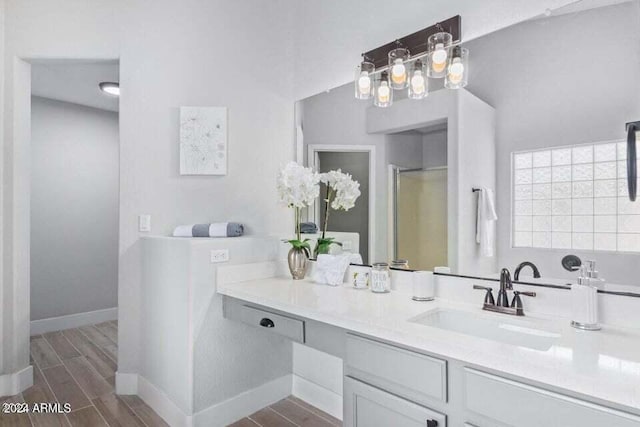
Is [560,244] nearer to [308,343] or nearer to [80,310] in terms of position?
[308,343]

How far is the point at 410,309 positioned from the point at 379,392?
367mm

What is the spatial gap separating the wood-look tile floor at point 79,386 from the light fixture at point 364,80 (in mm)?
2256

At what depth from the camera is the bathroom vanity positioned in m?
0.93

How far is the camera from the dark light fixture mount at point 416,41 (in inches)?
70.6

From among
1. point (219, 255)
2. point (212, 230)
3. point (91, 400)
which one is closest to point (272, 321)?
point (219, 255)

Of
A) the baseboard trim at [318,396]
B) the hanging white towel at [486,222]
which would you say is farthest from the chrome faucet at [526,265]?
the baseboard trim at [318,396]

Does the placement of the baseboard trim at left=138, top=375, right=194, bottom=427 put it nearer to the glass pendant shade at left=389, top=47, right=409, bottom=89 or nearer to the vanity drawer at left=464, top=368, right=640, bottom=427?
the vanity drawer at left=464, top=368, right=640, bottom=427

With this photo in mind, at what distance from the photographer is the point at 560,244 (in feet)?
4.80

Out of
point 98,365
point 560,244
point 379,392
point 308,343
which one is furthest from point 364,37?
point 98,365

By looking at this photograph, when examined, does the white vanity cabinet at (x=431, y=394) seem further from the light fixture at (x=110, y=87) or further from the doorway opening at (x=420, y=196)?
the light fixture at (x=110, y=87)

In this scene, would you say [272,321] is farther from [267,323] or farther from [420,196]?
[420,196]

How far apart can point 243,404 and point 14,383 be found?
1.63 m

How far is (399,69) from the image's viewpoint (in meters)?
1.97

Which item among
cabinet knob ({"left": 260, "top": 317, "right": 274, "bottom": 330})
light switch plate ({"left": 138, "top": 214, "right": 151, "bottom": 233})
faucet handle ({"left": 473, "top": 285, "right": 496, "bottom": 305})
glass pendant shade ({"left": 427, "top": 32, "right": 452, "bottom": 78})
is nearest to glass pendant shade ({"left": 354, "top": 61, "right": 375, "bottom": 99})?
glass pendant shade ({"left": 427, "top": 32, "right": 452, "bottom": 78})
